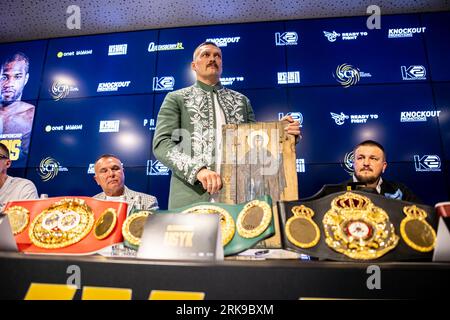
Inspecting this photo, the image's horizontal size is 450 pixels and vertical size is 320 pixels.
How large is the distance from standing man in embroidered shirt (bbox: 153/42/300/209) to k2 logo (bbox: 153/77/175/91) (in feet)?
5.11

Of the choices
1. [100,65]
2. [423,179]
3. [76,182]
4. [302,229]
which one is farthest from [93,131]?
[423,179]

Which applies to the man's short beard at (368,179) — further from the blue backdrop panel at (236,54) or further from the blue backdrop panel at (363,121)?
the blue backdrop panel at (236,54)

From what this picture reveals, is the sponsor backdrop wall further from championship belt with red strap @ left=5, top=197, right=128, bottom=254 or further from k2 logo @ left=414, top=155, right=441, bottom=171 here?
championship belt with red strap @ left=5, top=197, right=128, bottom=254

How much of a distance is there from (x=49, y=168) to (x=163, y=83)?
1.41m

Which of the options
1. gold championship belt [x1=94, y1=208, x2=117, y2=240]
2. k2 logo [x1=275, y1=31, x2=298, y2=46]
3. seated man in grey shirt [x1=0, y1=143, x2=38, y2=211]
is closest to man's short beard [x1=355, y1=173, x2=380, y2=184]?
gold championship belt [x1=94, y1=208, x2=117, y2=240]

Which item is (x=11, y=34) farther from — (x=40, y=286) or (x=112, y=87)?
(x=40, y=286)

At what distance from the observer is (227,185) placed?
102 centimetres

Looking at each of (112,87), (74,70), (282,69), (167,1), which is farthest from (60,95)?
(282,69)

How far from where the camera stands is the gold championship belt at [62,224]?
0.61 m

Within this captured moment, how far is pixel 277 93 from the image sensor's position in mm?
2695

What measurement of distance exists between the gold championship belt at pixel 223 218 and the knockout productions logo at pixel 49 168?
255 centimetres

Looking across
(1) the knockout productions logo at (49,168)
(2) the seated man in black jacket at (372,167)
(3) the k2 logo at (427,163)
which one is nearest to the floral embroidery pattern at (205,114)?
(2) the seated man in black jacket at (372,167)

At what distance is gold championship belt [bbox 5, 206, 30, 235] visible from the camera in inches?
25.3

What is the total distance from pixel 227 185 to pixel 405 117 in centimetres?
226
